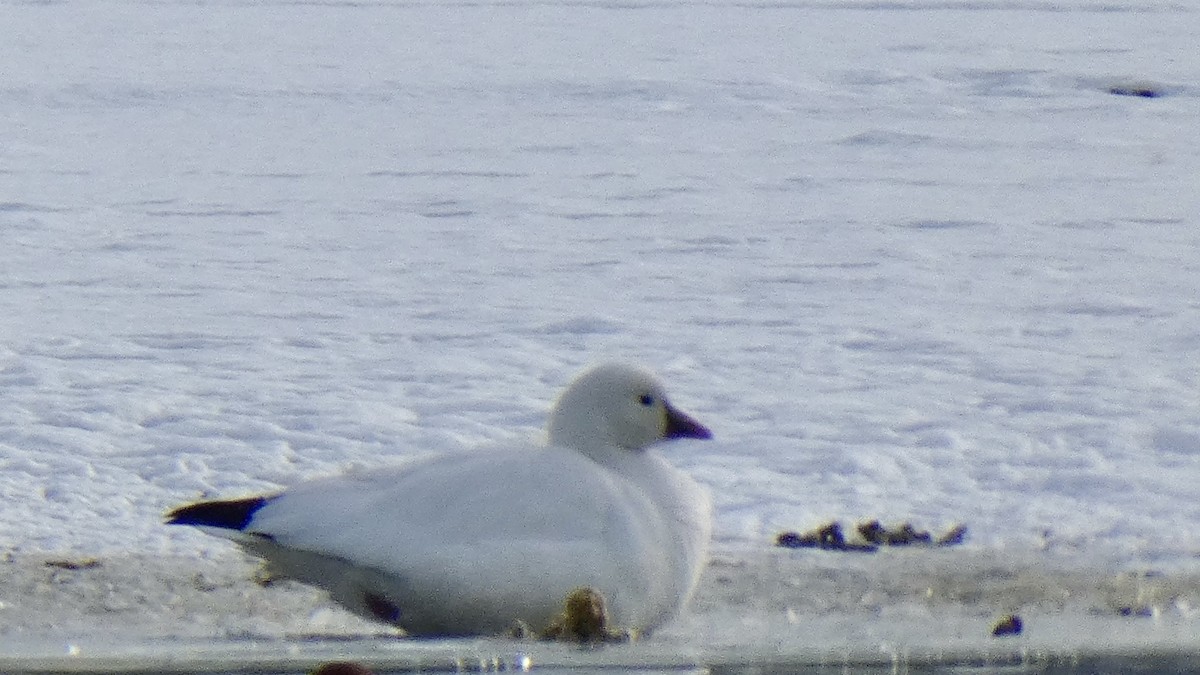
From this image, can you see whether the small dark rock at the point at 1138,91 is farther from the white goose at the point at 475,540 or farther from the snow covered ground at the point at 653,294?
the white goose at the point at 475,540

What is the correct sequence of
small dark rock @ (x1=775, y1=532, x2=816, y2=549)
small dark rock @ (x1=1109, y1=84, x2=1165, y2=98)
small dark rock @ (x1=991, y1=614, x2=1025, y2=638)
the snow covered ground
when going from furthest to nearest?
1. small dark rock @ (x1=1109, y1=84, x2=1165, y2=98)
2. small dark rock @ (x1=775, y1=532, x2=816, y2=549)
3. the snow covered ground
4. small dark rock @ (x1=991, y1=614, x2=1025, y2=638)

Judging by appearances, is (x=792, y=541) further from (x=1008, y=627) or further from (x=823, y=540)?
(x=1008, y=627)

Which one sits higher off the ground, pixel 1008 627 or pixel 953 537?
pixel 1008 627

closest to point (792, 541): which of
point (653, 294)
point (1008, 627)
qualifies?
point (1008, 627)

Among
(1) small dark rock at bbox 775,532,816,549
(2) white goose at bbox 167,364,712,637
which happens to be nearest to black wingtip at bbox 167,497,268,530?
(2) white goose at bbox 167,364,712,637

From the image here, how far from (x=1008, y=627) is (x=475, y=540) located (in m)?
1.04

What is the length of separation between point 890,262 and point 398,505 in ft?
17.5

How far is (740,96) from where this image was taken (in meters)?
14.2

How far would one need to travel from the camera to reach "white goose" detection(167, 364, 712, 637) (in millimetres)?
3984

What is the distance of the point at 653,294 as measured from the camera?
8469mm

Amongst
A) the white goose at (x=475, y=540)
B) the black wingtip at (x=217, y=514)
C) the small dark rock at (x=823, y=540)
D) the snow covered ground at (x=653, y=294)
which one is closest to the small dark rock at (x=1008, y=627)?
the snow covered ground at (x=653, y=294)

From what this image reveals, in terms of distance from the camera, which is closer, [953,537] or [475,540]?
[475,540]

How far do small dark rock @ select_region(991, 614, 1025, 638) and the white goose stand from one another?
0.60m

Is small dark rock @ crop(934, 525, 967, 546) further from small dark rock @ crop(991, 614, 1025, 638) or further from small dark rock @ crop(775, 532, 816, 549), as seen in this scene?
small dark rock @ crop(991, 614, 1025, 638)
